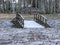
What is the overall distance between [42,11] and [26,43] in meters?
28.3

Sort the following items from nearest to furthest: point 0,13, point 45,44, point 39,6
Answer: point 45,44, point 0,13, point 39,6

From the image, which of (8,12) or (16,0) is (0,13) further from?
(16,0)

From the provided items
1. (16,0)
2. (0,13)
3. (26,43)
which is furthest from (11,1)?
(26,43)

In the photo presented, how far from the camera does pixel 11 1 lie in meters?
44.4

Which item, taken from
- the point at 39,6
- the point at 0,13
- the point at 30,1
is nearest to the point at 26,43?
the point at 0,13

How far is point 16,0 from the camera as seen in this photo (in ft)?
149

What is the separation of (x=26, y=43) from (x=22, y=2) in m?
31.3

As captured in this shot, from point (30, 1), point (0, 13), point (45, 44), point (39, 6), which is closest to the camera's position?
point (45, 44)

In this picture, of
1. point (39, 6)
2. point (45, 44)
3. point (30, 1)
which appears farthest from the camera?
point (30, 1)

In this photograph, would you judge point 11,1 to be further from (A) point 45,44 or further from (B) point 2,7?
(A) point 45,44

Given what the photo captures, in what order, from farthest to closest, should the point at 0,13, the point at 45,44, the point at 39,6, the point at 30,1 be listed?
the point at 30,1 → the point at 39,6 → the point at 0,13 → the point at 45,44

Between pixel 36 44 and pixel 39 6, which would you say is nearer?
pixel 36 44

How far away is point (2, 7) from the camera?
41.8 m

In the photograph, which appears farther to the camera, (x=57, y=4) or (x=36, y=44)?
(x=57, y=4)
